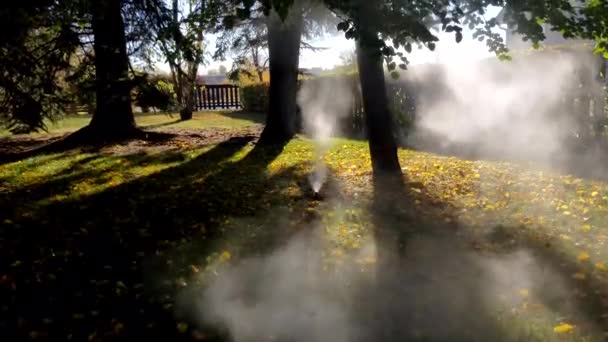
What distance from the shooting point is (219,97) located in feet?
102

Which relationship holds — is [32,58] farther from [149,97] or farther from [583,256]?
[583,256]

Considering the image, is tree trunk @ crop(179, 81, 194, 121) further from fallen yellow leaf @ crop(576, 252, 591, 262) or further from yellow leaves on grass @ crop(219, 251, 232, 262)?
fallen yellow leaf @ crop(576, 252, 591, 262)

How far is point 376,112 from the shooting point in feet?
25.8

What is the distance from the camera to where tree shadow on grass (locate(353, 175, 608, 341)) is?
3.23 metres

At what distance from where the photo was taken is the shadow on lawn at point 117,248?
3426mm

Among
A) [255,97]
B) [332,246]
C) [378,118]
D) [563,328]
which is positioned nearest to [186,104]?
[255,97]

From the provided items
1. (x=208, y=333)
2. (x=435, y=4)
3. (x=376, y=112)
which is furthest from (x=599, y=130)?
(x=208, y=333)

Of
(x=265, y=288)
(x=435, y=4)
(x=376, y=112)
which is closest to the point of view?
(x=265, y=288)

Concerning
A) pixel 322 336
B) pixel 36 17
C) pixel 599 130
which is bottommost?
pixel 322 336

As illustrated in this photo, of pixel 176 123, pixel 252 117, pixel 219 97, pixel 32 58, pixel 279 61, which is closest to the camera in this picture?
pixel 32 58

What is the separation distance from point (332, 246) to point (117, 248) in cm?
211

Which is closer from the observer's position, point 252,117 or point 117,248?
point 117,248

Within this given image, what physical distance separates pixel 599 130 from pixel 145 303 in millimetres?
8258

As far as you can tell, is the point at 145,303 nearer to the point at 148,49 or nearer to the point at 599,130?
the point at 148,49
